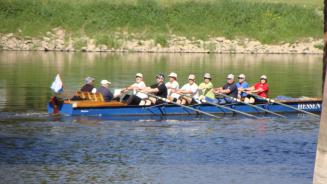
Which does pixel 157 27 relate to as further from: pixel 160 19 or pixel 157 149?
pixel 157 149

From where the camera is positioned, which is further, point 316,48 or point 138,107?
point 316,48

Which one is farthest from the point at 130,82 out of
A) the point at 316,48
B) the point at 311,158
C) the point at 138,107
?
the point at 316,48

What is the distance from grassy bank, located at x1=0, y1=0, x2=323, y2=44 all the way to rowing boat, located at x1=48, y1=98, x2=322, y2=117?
48150 millimetres

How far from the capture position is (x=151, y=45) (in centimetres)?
8638

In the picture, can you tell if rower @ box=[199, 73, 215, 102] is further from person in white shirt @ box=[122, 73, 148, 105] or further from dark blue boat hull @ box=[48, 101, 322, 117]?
person in white shirt @ box=[122, 73, 148, 105]

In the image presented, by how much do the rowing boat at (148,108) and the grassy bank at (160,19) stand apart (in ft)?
158

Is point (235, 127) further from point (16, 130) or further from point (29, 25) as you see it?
point (29, 25)

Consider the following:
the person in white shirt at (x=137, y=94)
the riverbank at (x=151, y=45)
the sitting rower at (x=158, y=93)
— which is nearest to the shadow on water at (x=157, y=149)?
the sitting rower at (x=158, y=93)

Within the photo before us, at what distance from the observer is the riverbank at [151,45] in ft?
279

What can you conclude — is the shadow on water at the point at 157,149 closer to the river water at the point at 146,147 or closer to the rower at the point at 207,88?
the river water at the point at 146,147

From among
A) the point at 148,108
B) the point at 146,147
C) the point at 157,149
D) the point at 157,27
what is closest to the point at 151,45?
the point at 157,27

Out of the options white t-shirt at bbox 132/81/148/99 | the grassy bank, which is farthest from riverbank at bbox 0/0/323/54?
white t-shirt at bbox 132/81/148/99

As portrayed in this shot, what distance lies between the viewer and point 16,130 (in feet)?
106

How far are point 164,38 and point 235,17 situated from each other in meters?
7.93
